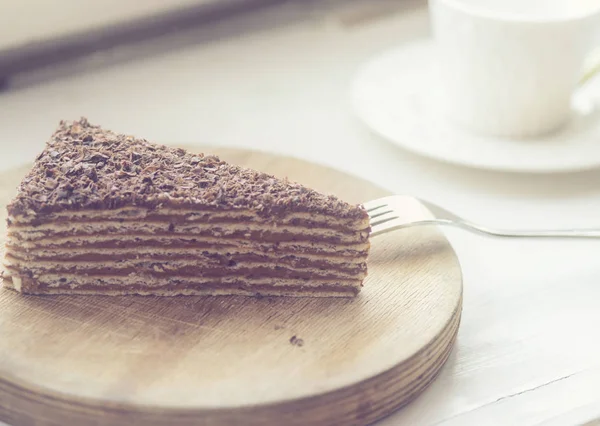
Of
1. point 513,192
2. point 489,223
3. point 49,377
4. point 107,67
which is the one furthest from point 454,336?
point 107,67

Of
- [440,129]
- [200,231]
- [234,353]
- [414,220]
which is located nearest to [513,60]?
[440,129]

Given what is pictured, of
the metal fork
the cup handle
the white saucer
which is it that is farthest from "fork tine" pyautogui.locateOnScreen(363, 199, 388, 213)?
the cup handle

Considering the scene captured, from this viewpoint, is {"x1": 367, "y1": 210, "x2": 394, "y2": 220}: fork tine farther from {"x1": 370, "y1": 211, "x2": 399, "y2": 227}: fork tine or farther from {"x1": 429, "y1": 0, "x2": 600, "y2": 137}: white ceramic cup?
{"x1": 429, "y1": 0, "x2": 600, "y2": 137}: white ceramic cup

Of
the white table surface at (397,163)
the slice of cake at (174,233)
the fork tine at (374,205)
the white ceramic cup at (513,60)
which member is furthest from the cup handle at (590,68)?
the slice of cake at (174,233)

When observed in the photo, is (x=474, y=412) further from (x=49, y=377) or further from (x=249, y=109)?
(x=249, y=109)

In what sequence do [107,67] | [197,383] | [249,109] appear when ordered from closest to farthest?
[197,383] < [249,109] < [107,67]

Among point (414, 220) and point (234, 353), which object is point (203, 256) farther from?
point (414, 220)

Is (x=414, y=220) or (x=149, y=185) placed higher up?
(x=149, y=185)

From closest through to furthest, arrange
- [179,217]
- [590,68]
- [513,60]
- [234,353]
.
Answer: [234,353]
[179,217]
[513,60]
[590,68]
